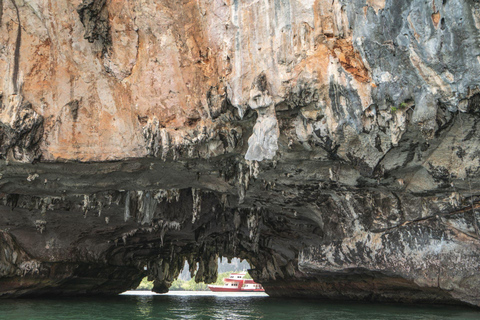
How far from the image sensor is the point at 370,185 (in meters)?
12.3

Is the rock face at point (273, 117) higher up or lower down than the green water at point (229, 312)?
higher up

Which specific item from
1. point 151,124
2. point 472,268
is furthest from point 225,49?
point 472,268

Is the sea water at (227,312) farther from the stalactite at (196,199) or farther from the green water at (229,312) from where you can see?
the stalactite at (196,199)

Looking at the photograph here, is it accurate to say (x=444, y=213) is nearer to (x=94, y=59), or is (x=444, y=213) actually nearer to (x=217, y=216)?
(x=217, y=216)

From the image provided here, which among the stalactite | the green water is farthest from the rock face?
the green water

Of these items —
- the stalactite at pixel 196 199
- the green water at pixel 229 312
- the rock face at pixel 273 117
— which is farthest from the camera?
the stalactite at pixel 196 199

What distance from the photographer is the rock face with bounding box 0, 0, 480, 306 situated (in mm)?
8758

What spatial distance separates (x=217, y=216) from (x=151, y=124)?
8524 mm

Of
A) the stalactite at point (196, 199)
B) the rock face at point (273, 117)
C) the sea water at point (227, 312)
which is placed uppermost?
the rock face at point (273, 117)

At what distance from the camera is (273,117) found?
9.80m

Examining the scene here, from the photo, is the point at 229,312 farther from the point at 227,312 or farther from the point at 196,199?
the point at 196,199

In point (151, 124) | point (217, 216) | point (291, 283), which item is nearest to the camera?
point (151, 124)

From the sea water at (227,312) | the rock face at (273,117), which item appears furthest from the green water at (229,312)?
the rock face at (273,117)

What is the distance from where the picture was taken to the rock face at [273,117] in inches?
345
